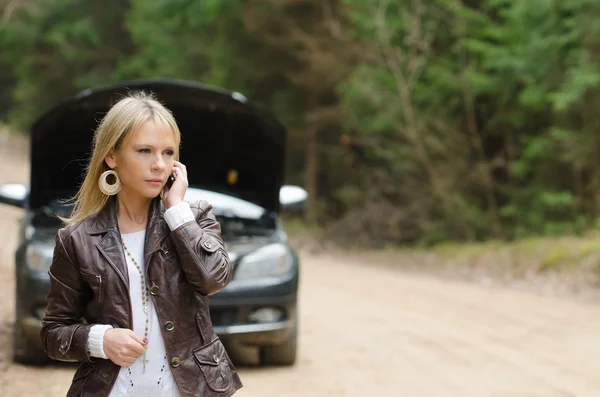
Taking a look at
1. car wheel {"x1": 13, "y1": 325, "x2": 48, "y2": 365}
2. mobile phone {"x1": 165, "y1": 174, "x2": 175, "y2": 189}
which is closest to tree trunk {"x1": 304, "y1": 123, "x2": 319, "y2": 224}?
car wheel {"x1": 13, "y1": 325, "x2": 48, "y2": 365}

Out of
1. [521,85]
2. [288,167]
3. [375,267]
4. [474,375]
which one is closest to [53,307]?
[474,375]

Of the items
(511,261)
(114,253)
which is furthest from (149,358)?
(511,261)

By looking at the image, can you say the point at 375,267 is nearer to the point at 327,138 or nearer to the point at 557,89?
the point at 557,89

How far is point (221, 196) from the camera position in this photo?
26.1 ft

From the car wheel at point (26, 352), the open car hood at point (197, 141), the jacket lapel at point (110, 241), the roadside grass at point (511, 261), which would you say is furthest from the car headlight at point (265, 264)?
the roadside grass at point (511, 261)

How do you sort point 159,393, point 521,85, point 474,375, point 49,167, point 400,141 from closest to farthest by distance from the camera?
point 159,393
point 474,375
point 49,167
point 521,85
point 400,141

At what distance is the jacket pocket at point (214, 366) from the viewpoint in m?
2.76

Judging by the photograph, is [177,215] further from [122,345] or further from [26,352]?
[26,352]

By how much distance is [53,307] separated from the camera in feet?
8.95

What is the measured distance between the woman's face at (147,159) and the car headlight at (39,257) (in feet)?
12.4

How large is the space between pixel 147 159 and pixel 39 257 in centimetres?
392

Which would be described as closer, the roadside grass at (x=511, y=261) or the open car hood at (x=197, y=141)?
the open car hood at (x=197, y=141)

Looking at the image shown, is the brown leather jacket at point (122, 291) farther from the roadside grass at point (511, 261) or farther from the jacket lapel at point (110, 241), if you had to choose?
the roadside grass at point (511, 261)

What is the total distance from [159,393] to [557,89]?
14089 mm
